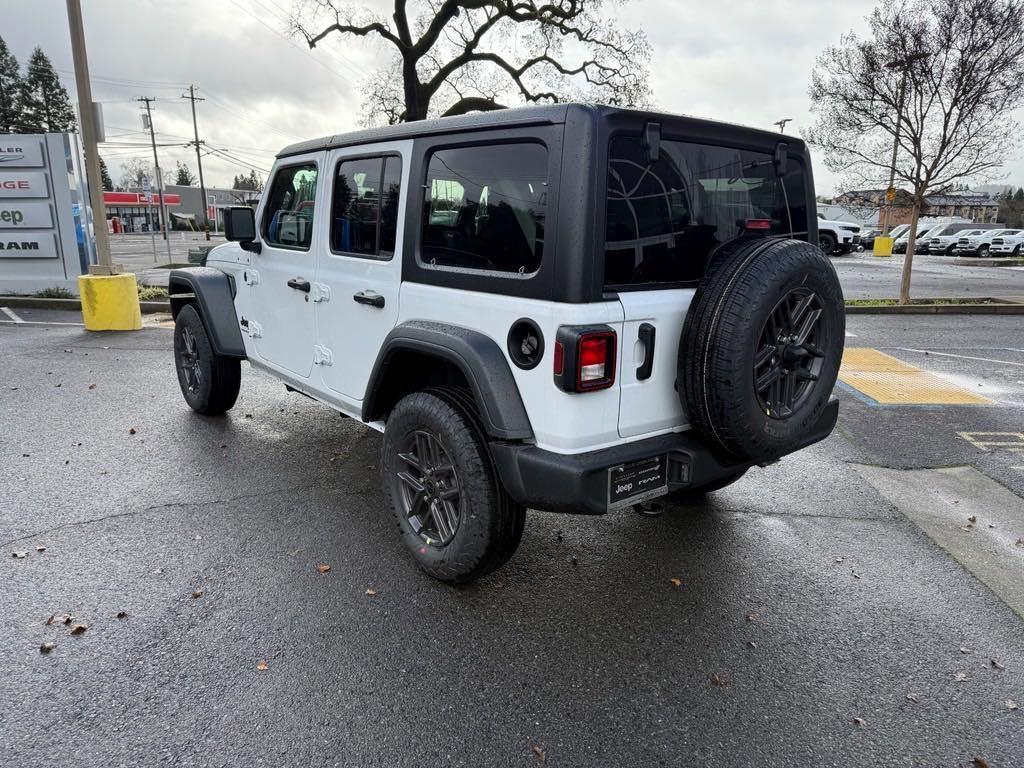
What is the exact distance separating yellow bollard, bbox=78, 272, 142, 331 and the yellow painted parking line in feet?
30.0

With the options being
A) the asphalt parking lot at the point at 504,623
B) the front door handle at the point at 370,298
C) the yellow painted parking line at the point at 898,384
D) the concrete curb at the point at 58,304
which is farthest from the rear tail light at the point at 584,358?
the concrete curb at the point at 58,304

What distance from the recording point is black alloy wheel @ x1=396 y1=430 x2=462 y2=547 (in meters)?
3.00

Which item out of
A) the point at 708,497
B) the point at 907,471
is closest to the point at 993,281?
the point at 907,471

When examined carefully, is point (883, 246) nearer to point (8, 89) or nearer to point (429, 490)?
point (429, 490)

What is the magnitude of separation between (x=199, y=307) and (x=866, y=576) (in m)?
4.70

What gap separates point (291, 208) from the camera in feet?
13.9

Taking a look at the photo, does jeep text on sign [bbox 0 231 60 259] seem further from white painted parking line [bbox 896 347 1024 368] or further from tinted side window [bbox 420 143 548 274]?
white painted parking line [bbox 896 347 1024 368]

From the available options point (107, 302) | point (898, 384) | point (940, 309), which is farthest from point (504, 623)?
point (940, 309)

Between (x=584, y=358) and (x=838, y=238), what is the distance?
2756cm

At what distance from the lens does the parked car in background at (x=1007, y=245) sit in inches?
1206

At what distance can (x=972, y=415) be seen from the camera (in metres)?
5.73

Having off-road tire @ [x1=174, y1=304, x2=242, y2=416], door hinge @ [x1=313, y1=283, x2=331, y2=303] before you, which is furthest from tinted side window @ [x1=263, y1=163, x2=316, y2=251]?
off-road tire @ [x1=174, y1=304, x2=242, y2=416]

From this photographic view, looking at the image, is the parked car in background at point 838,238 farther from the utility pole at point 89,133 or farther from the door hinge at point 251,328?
the door hinge at point 251,328

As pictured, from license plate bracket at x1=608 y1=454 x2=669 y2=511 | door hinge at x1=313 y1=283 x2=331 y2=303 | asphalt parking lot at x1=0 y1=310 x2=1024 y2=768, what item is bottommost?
asphalt parking lot at x1=0 y1=310 x2=1024 y2=768
